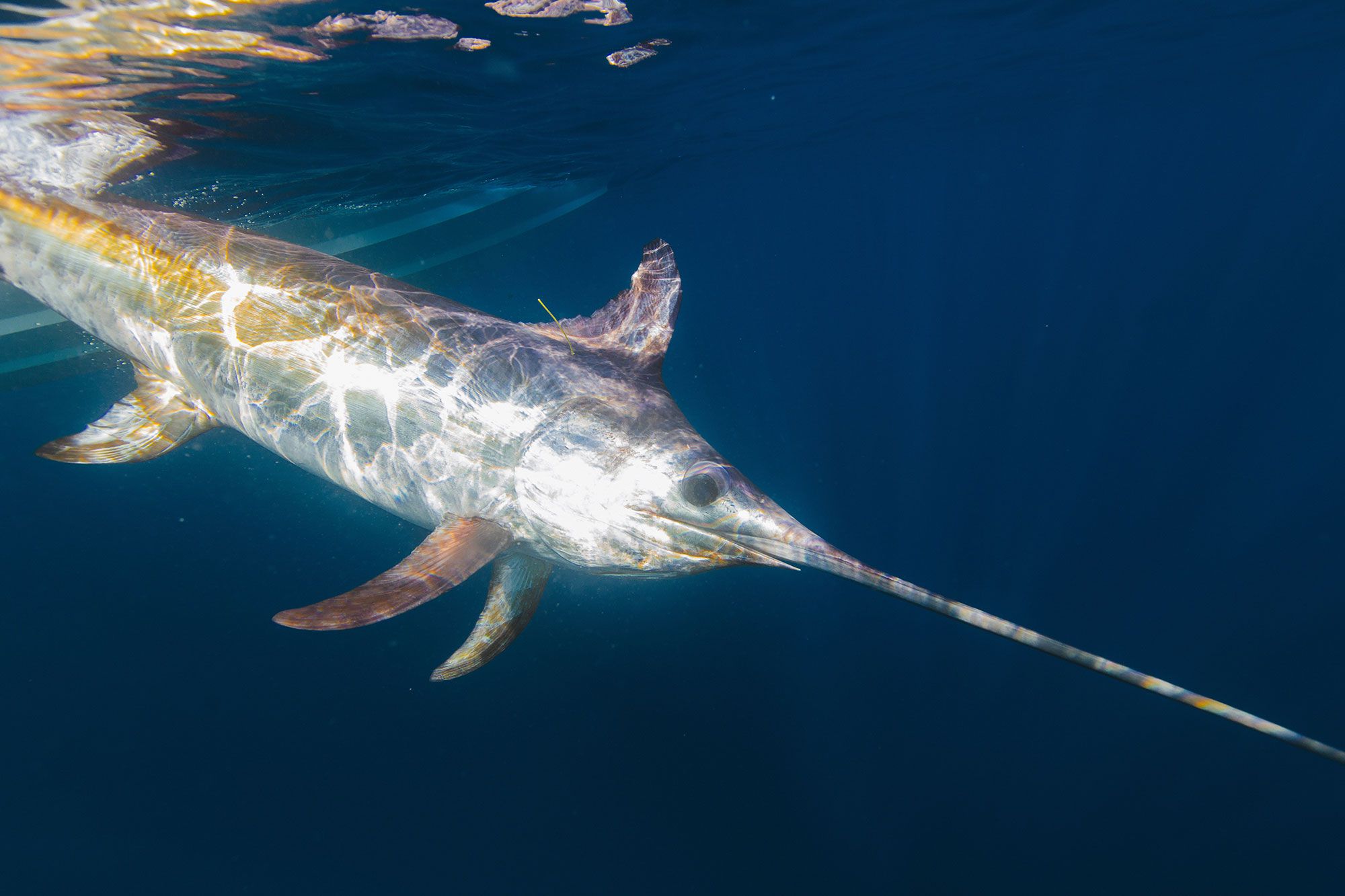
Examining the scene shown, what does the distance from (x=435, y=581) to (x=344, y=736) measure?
11581 mm

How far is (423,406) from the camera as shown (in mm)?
3434

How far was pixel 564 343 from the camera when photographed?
3734 mm

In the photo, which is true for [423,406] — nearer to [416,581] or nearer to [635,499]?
[416,581]

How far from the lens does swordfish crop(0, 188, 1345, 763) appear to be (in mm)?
3008

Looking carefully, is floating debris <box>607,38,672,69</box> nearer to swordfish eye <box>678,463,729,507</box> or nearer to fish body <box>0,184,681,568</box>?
fish body <box>0,184,681,568</box>

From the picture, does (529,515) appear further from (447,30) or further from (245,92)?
(245,92)

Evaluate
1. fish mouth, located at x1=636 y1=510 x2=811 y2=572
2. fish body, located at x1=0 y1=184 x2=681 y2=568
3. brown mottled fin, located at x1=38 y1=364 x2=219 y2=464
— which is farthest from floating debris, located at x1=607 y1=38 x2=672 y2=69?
fish mouth, located at x1=636 y1=510 x2=811 y2=572

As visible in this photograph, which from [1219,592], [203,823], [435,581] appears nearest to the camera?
[435,581]

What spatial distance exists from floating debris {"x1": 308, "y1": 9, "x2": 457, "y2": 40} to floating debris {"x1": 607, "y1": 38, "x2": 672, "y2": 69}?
2793mm

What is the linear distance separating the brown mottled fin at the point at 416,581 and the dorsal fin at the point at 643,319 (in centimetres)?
139

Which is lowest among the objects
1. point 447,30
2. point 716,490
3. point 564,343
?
point 716,490

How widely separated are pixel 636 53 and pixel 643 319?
669cm

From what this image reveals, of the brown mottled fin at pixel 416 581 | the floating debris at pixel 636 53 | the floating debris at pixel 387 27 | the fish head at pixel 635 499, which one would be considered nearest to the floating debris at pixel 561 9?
the floating debris at pixel 387 27

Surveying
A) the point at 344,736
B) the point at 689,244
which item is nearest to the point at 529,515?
→ the point at 344,736
